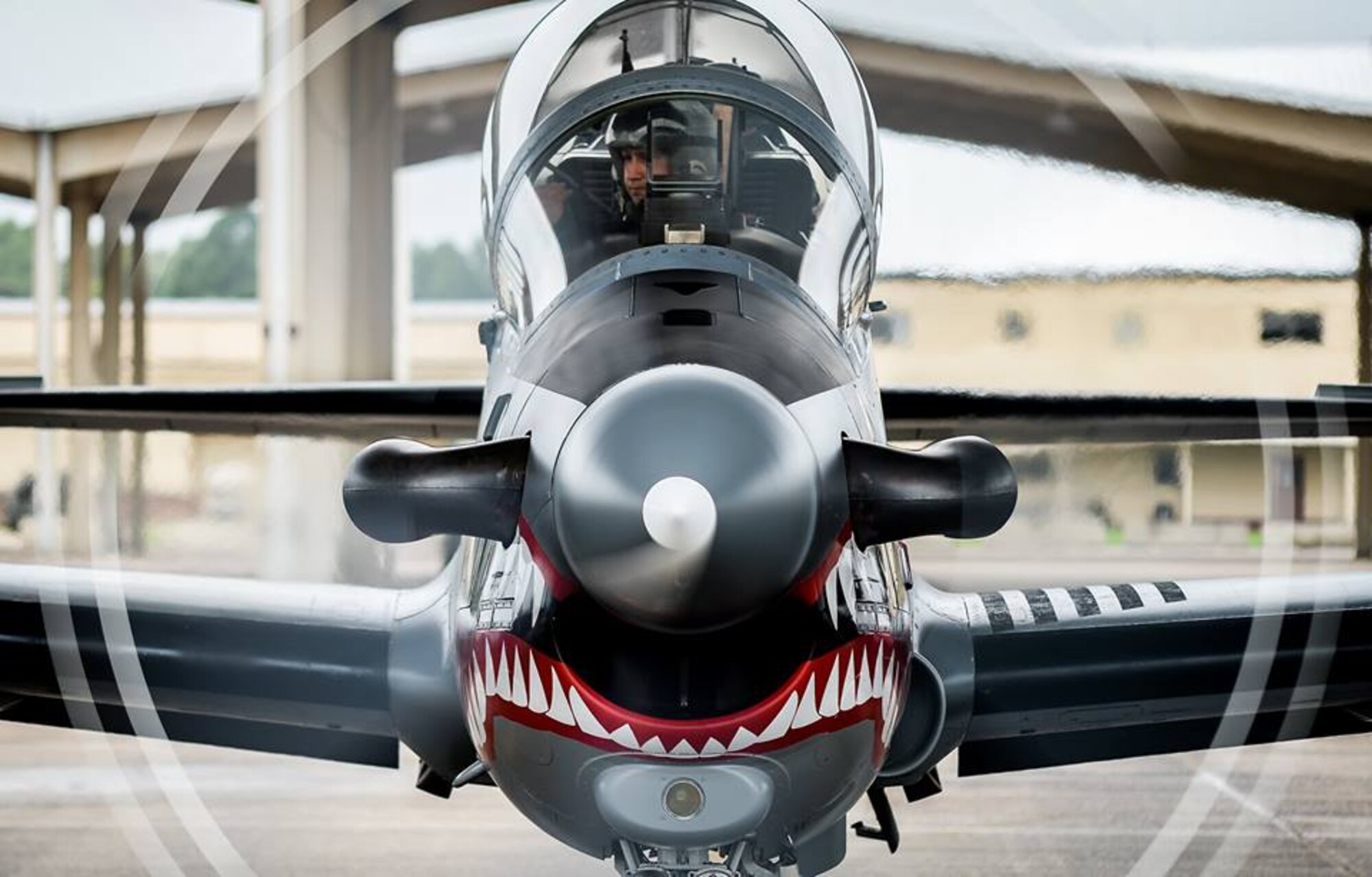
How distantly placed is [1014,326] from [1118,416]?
687 cm

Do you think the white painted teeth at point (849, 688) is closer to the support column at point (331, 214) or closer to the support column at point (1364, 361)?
the support column at point (1364, 361)

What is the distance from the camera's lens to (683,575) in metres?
2.07

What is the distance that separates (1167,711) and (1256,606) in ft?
1.22

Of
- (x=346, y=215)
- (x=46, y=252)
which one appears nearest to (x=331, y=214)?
(x=346, y=215)

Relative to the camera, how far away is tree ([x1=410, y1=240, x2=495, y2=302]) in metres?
21.2

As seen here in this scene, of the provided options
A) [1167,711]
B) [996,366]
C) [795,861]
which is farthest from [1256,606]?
[996,366]

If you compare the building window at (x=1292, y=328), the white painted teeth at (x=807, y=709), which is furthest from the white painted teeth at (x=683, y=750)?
the building window at (x=1292, y=328)

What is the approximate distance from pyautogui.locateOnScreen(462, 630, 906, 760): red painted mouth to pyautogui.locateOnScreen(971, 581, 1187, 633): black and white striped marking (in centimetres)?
112

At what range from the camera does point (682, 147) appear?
9.77 feet

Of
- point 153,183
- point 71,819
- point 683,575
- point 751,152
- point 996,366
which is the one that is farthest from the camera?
point 153,183

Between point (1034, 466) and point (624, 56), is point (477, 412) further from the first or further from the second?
point (1034, 466)

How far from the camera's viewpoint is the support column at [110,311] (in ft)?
26.3

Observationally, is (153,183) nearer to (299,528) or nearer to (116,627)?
(299,528)

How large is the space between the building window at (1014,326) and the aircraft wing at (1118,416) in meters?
6.45
